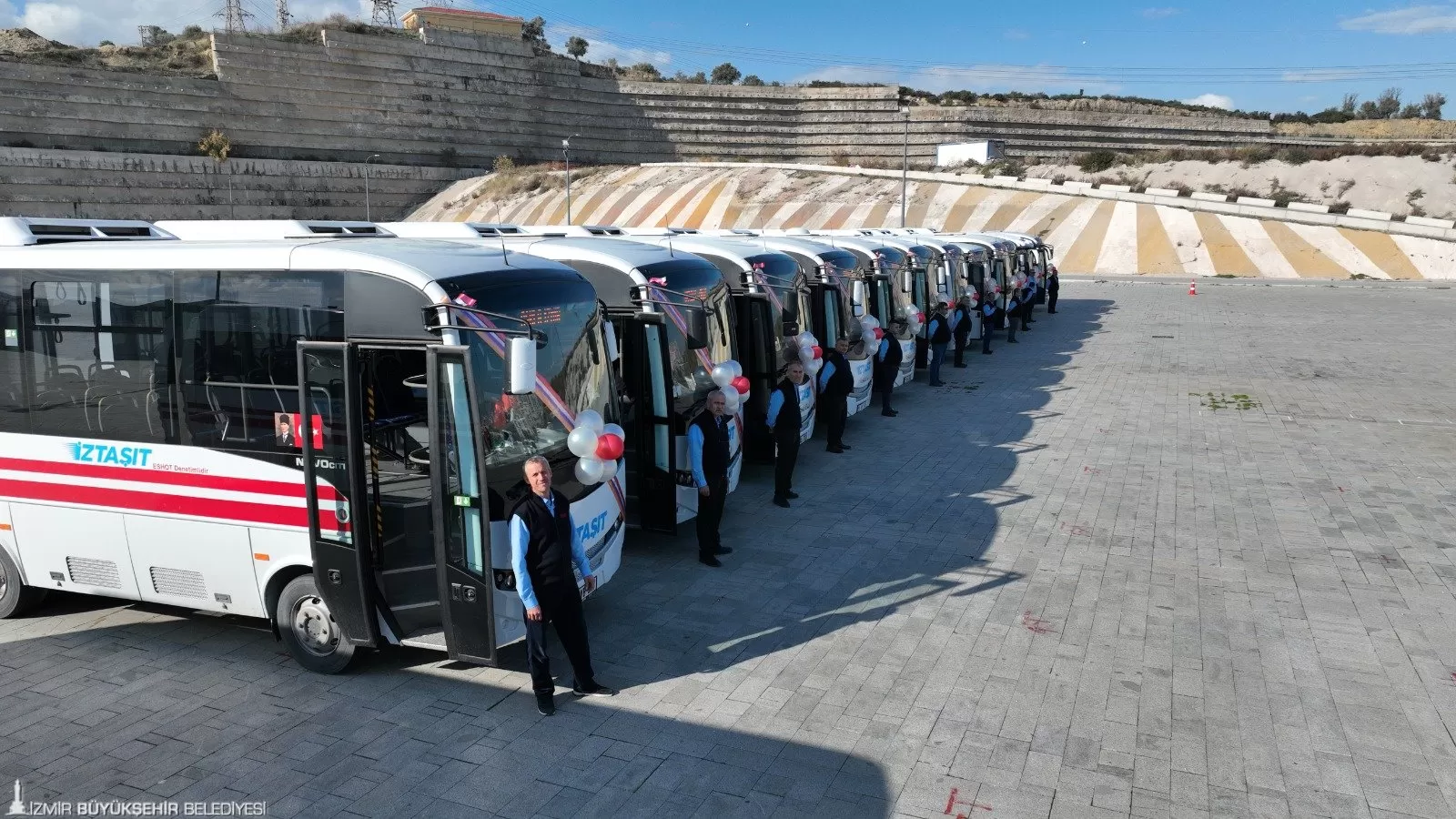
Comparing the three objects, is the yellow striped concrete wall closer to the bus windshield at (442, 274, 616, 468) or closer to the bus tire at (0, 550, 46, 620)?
the bus windshield at (442, 274, 616, 468)

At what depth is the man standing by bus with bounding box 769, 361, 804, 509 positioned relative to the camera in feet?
34.5

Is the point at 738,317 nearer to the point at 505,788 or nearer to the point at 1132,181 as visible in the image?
the point at 505,788

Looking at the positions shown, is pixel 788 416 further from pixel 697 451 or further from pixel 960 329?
pixel 960 329

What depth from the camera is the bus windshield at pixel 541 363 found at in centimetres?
599

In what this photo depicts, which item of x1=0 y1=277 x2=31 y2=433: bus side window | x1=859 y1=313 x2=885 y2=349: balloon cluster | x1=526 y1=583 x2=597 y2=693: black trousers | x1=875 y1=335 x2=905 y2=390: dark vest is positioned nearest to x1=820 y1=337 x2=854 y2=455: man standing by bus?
x1=859 y1=313 x2=885 y2=349: balloon cluster

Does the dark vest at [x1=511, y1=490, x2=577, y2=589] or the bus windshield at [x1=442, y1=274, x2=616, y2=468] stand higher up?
the bus windshield at [x1=442, y1=274, x2=616, y2=468]

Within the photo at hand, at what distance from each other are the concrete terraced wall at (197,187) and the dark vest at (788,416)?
6262 centimetres

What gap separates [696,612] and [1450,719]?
5.06 meters

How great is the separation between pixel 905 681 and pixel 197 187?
71.1 m

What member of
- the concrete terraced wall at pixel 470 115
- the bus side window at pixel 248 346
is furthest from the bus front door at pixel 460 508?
the concrete terraced wall at pixel 470 115

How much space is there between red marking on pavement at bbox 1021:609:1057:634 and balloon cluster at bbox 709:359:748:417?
3.29m

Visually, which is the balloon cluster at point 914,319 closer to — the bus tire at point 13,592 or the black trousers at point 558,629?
the black trousers at point 558,629

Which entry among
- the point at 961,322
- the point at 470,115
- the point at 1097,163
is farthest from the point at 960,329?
the point at 470,115

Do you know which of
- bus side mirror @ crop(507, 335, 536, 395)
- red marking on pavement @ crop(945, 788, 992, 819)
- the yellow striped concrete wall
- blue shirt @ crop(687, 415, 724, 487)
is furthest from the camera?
the yellow striped concrete wall
